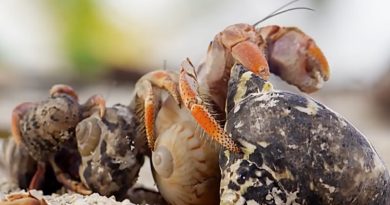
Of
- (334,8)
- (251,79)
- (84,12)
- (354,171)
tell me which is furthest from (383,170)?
(334,8)

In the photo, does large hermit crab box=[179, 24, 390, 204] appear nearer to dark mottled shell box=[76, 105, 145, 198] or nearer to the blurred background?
dark mottled shell box=[76, 105, 145, 198]

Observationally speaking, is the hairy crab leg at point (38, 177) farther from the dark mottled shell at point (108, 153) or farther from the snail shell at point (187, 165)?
the snail shell at point (187, 165)

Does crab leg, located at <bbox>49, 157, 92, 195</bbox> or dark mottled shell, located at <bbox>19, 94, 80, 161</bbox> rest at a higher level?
dark mottled shell, located at <bbox>19, 94, 80, 161</bbox>

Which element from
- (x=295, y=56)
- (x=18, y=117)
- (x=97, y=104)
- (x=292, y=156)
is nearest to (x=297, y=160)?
(x=292, y=156)

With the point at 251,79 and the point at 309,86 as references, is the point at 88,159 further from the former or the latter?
the point at 309,86

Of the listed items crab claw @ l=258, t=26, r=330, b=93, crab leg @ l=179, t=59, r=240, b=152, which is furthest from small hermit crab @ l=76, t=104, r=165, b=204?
crab claw @ l=258, t=26, r=330, b=93

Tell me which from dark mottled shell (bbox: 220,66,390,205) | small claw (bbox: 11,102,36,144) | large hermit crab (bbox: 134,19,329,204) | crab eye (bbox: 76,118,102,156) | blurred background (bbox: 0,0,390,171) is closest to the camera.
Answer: dark mottled shell (bbox: 220,66,390,205)

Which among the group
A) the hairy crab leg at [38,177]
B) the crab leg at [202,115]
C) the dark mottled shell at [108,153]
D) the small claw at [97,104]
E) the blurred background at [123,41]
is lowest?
the blurred background at [123,41]

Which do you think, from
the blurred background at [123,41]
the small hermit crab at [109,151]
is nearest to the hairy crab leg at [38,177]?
the small hermit crab at [109,151]
